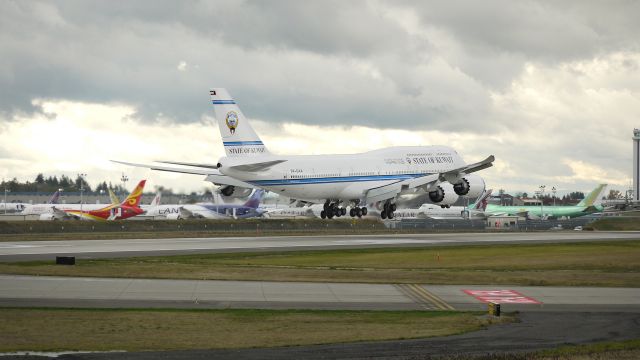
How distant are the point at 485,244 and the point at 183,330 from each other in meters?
46.9

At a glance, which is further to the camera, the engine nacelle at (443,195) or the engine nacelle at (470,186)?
the engine nacelle at (470,186)

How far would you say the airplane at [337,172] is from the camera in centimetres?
6894

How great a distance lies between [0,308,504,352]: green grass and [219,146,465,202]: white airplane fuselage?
4007 cm

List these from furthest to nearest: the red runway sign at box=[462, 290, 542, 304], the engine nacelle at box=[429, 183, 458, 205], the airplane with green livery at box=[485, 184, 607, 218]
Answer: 1. the airplane with green livery at box=[485, 184, 607, 218]
2. the engine nacelle at box=[429, 183, 458, 205]
3. the red runway sign at box=[462, 290, 542, 304]

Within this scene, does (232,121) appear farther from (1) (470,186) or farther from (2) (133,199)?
(2) (133,199)

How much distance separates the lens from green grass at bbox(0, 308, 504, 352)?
21938mm

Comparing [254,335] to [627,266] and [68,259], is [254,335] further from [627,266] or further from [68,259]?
[627,266]

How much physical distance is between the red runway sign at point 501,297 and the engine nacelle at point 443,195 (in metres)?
42.3

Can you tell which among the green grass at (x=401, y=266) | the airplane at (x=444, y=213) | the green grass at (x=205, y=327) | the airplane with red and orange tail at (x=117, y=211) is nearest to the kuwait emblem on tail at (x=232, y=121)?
the green grass at (x=401, y=266)

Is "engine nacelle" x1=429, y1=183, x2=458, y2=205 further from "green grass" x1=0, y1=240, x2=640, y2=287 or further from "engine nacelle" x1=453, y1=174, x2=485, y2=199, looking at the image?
"green grass" x1=0, y1=240, x2=640, y2=287

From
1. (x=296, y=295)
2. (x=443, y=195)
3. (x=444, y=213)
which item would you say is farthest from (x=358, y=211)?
(x=444, y=213)

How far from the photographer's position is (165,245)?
205 feet

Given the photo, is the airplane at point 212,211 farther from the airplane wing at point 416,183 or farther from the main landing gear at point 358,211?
the airplane wing at point 416,183

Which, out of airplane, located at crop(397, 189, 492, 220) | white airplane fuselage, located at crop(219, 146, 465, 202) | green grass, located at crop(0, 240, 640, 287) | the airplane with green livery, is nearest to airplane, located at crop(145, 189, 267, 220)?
airplane, located at crop(397, 189, 492, 220)
